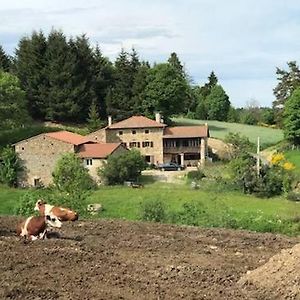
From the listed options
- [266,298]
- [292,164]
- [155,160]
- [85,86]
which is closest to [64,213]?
[266,298]

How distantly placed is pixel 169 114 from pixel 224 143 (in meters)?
9.16

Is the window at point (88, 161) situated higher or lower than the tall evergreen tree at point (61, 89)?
lower

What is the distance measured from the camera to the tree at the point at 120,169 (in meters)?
36.5

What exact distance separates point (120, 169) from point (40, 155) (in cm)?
570

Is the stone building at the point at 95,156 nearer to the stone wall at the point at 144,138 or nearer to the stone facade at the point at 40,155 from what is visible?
the stone facade at the point at 40,155

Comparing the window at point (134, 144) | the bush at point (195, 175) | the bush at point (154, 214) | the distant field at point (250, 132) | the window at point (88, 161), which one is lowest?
the bush at point (195, 175)

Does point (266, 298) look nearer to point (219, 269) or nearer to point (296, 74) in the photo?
point (219, 269)

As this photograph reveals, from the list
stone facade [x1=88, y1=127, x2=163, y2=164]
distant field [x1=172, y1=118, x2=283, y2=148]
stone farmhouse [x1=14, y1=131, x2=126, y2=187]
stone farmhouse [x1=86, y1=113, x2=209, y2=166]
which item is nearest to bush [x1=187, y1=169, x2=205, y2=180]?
stone farmhouse [x1=14, y1=131, x2=126, y2=187]

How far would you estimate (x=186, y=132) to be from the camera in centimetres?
4619

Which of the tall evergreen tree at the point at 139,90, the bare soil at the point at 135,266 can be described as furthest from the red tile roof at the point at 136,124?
the bare soil at the point at 135,266

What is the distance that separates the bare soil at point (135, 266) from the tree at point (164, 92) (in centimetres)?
4088

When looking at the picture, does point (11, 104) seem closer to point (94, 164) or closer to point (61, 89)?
point (61, 89)

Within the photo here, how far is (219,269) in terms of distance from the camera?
9039 millimetres

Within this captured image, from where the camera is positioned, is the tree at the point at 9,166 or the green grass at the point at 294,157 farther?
the green grass at the point at 294,157
